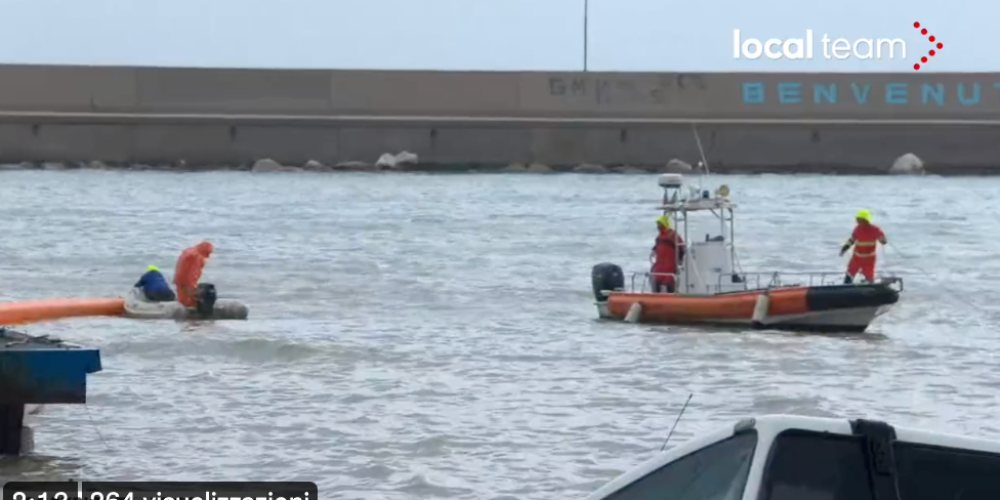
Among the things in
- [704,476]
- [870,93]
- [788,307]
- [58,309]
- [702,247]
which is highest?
[870,93]

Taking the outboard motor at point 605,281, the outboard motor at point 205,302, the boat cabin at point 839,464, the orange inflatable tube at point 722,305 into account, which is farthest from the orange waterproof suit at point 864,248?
the boat cabin at point 839,464

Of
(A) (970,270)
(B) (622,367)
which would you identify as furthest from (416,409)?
(A) (970,270)

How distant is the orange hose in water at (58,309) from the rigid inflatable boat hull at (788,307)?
5615mm

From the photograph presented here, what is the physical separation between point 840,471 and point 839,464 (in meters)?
0.02

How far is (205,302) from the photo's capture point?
21125 millimetres

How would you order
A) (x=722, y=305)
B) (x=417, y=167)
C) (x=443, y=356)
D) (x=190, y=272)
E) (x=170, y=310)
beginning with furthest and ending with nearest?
(x=417, y=167) < (x=190, y=272) < (x=170, y=310) < (x=722, y=305) < (x=443, y=356)

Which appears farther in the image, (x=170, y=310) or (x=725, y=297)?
(x=170, y=310)

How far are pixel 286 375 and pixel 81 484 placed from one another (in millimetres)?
6160

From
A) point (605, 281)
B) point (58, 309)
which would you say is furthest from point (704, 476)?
point (58, 309)

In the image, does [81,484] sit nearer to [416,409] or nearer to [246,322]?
[416,409]

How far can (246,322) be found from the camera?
21.3m

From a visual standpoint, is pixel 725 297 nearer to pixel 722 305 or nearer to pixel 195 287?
pixel 722 305

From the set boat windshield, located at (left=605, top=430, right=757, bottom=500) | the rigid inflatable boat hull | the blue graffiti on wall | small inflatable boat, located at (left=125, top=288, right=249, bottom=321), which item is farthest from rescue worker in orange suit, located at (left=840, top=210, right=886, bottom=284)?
the blue graffiti on wall

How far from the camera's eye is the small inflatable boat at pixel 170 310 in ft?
68.6
